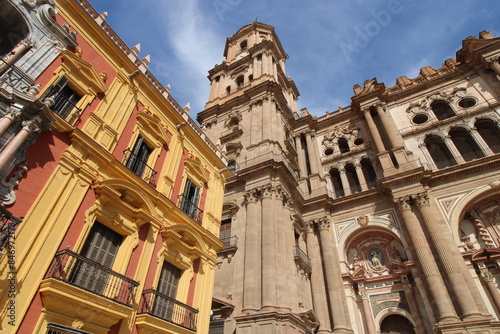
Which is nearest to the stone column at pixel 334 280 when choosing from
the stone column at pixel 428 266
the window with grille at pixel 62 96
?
Result: the stone column at pixel 428 266

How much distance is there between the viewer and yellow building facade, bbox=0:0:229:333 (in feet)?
22.2

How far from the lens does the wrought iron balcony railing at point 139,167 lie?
1027 cm

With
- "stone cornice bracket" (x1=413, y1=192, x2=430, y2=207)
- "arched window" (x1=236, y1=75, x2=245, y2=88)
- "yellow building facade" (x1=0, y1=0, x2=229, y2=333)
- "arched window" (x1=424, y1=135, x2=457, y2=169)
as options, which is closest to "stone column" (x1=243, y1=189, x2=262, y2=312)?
"yellow building facade" (x1=0, y1=0, x2=229, y2=333)

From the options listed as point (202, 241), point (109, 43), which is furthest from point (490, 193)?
point (109, 43)

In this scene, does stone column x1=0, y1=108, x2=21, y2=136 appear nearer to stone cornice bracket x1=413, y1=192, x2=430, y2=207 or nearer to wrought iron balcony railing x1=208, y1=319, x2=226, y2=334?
wrought iron balcony railing x1=208, y1=319, x2=226, y2=334

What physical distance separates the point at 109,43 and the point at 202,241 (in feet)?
26.4

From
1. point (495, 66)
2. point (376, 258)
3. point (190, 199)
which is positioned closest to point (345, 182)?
point (376, 258)

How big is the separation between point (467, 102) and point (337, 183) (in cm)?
1159

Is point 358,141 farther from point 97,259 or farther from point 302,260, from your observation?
point 97,259

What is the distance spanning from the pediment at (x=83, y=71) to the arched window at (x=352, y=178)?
1948 centimetres

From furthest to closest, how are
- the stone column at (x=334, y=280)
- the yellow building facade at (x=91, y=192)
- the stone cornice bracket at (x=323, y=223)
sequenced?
1. the stone cornice bracket at (x=323, y=223)
2. the stone column at (x=334, y=280)
3. the yellow building facade at (x=91, y=192)

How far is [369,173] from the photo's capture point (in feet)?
81.6

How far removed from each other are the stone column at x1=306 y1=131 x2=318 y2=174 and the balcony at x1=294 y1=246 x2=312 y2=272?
25.3 ft

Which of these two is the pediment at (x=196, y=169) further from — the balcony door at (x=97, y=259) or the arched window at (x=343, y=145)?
the arched window at (x=343, y=145)
